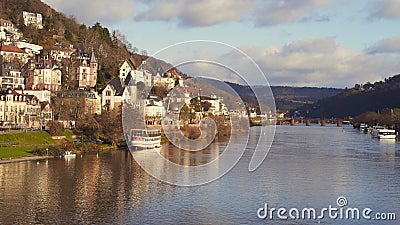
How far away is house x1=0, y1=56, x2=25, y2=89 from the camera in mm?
40750

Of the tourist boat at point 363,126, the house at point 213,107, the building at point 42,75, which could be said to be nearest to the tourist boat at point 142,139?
the house at point 213,107

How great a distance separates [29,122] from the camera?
116 feet

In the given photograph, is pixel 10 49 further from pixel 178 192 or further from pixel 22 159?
→ pixel 178 192

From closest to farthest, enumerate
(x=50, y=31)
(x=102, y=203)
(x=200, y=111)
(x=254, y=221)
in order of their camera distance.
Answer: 1. (x=254, y=221)
2. (x=102, y=203)
3. (x=200, y=111)
4. (x=50, y=31)

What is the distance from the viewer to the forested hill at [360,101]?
293 feet

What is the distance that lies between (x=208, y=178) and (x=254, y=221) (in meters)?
6.71

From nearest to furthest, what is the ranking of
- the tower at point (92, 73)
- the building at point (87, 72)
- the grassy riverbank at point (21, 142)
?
the grassy riverbank at point (21, 142)
the building at point (87, 72)
the tower at point (92, 73)

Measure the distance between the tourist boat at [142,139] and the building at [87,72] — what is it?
52.2 ft

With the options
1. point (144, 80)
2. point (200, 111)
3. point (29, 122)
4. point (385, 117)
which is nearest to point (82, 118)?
point (29, 122)

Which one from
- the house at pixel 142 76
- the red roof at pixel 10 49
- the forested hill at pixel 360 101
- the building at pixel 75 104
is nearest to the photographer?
the building at pixel 75 104

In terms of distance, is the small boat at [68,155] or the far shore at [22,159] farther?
the small boat at [68,155]

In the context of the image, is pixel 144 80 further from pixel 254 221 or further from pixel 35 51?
pixel 254 221

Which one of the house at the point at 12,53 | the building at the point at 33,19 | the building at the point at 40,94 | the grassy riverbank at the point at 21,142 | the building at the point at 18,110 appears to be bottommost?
the grassy riverbank at the point at 21,142

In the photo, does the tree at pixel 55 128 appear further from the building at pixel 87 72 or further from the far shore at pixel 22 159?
the building at pixel 87 72
